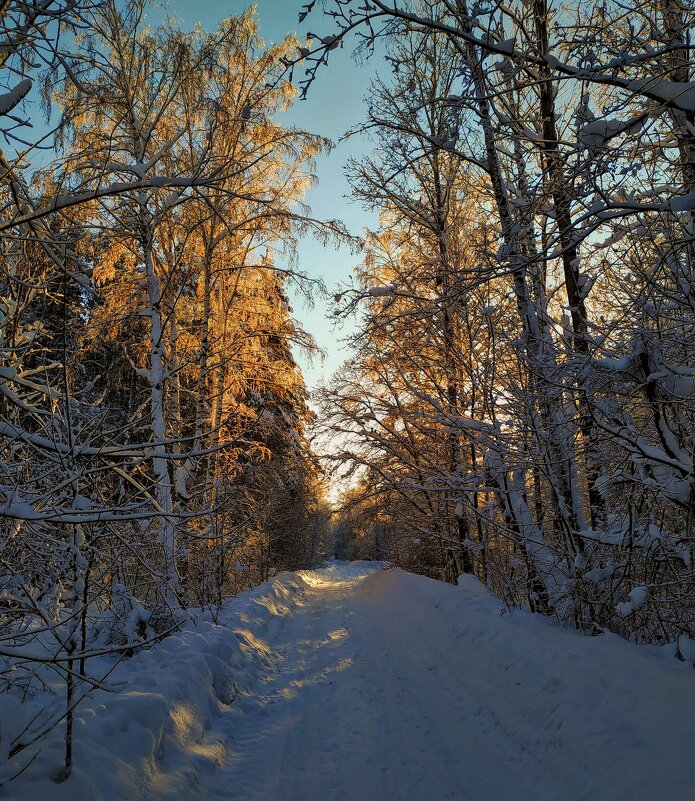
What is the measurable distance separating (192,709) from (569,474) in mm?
4240

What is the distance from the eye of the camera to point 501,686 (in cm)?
450

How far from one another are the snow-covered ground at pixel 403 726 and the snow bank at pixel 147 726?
0.04 ft

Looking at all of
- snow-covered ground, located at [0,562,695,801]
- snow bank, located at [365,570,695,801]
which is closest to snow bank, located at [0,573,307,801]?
snow-covered ground, located at [0,562,695,801]

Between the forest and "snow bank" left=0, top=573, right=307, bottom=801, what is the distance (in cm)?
13

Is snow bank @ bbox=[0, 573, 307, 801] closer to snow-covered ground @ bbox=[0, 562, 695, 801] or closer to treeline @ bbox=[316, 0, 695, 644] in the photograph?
snow-covered ground @ bbox=[0, 562, 695, 801]

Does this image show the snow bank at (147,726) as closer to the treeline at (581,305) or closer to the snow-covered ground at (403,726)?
the snow-covered ground at (403,726)

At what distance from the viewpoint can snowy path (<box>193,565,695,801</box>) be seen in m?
3.12

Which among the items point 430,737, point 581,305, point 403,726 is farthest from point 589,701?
point 581,305

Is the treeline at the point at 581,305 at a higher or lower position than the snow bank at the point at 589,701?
higher

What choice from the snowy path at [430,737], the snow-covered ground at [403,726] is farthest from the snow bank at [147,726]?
the snowy path at [430,737]

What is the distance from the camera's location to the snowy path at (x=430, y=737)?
3121 mm

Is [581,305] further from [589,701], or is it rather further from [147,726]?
[147,726]

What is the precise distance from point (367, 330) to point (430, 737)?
14.2 feet

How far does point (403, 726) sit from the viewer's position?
4211mm
